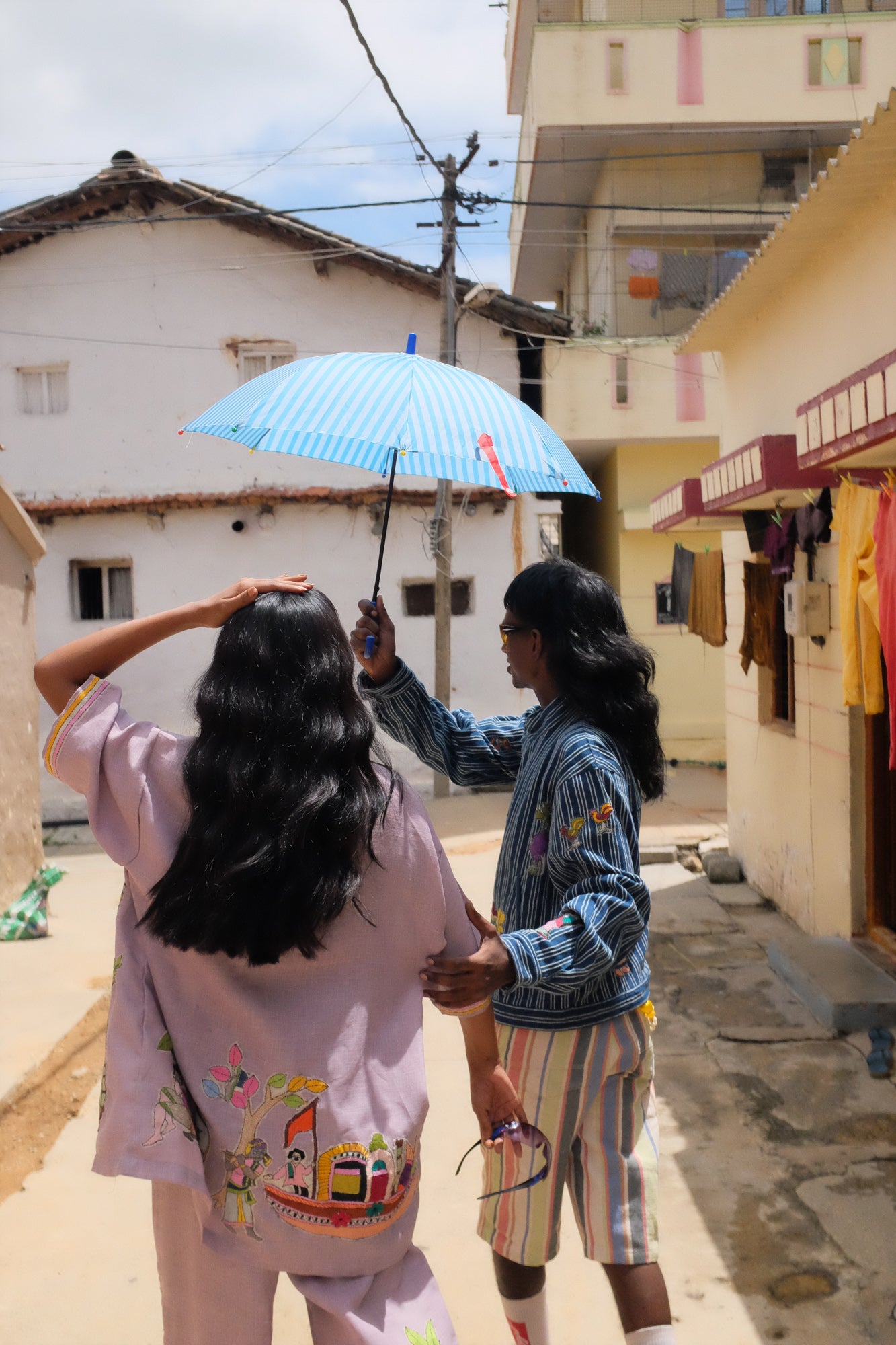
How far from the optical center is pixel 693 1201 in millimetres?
3479

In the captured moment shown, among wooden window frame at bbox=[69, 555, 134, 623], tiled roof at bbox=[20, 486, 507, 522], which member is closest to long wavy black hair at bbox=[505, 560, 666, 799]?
tiled roof at bbox=[20, 486, 507, 522]

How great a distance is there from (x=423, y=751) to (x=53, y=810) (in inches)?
475

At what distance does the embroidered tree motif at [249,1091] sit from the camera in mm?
1602

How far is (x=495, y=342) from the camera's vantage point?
13.6 meters

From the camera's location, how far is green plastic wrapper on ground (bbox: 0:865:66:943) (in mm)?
7027

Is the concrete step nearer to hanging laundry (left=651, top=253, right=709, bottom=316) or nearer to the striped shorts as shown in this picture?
the striped shorts

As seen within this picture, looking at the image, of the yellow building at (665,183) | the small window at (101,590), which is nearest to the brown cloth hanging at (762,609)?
the yellow building at (665,183)

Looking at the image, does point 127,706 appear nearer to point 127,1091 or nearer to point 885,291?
point 885,291

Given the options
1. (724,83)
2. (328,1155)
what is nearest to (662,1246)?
(328,1155)

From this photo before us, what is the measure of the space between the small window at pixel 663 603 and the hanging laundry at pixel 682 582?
5.14m

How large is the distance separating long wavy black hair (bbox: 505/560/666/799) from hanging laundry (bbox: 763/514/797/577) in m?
4.27

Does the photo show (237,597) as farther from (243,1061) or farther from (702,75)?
(702,75)

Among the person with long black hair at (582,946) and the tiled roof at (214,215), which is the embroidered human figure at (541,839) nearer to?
the person with long black hair at (582,946)

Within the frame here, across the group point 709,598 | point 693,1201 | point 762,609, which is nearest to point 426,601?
point 709,598
